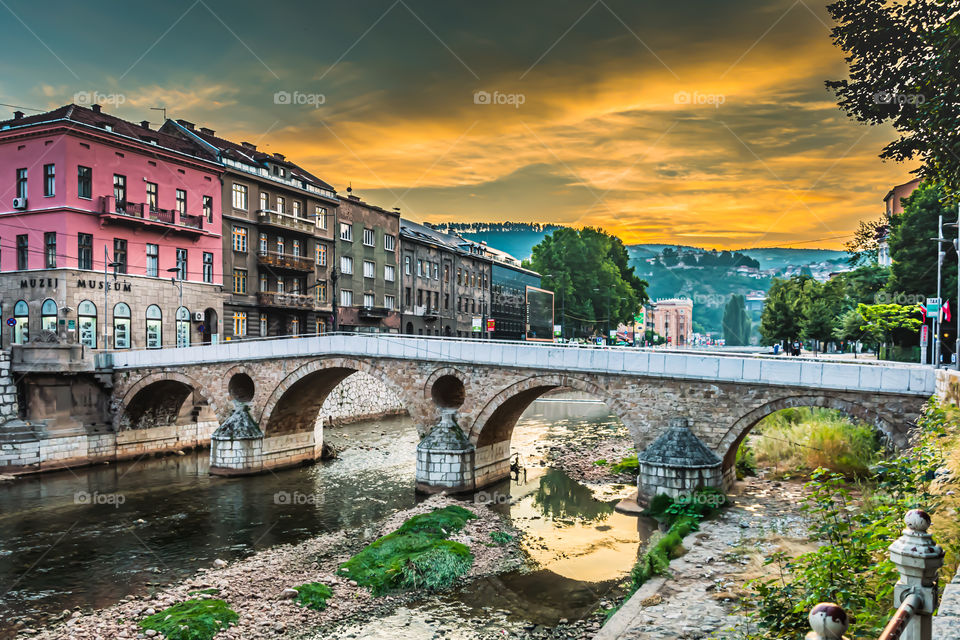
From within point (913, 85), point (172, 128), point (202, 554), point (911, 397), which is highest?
point (172, 128)

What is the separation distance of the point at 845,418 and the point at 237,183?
2970cm

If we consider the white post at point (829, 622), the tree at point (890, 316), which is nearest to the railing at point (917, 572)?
the white post at point (829, 622)

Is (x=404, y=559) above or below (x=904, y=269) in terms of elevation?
below

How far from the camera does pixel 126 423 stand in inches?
1123

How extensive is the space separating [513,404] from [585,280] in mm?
48559

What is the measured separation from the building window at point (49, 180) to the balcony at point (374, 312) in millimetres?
18339

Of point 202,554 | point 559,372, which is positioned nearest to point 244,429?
point 202,554

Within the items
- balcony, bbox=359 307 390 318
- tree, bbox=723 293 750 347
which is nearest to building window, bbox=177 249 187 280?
balcony, bbox=359 307 390 318

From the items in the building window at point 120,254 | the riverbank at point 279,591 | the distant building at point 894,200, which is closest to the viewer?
the riverbank at point 279,591

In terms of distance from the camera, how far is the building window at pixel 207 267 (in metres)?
33.7

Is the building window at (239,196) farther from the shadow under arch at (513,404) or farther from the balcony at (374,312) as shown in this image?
the shadow under arch at (513,404)

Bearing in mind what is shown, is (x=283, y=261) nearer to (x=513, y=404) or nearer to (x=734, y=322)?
(x=513, y=404)

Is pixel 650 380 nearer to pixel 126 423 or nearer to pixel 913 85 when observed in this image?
pixel 913 85

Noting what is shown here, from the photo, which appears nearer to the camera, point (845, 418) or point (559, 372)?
point (559, 372)
